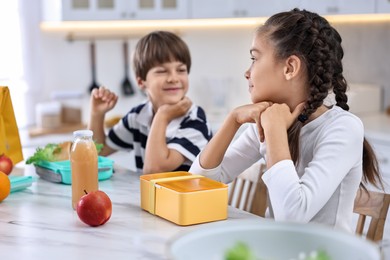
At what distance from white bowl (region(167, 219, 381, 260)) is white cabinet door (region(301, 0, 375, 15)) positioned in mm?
2928

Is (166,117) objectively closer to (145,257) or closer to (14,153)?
(14,153)

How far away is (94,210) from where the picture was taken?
1.61 m

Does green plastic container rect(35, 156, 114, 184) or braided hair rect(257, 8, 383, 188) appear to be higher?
braided hair rect(257, 8, 383, 188)

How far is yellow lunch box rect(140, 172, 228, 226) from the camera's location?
1.60 metres

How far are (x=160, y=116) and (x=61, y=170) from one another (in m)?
0.41

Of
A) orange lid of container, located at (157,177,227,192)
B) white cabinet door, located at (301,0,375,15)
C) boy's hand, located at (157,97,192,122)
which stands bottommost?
orange lid of container, located at (157,177,227,192)

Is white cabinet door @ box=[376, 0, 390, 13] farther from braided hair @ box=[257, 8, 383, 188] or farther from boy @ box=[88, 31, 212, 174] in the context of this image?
braided hair @ box=[257, 8, 383, 188]

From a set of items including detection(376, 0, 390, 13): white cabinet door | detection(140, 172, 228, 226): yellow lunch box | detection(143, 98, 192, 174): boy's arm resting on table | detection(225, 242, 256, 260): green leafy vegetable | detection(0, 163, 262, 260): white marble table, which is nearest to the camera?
detection(225, 242, 256, 260): green leafy vegetable

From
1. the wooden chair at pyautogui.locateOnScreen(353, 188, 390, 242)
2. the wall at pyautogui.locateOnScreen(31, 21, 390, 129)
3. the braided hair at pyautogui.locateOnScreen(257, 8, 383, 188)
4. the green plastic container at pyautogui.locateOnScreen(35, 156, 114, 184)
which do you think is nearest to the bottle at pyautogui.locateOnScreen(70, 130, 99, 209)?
the green plastic container at pyautogui.locateOnScreen(35, 156, 114, 184)

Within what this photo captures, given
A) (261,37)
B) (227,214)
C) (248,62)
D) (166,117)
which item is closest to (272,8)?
(248,62)

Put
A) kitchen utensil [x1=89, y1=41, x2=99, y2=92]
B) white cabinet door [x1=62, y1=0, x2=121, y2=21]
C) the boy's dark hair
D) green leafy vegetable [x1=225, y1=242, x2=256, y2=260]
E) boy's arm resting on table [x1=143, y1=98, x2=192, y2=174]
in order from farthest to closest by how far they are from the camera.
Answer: kitchen utensil [x1=89, y1=41, x2=99, y2=92]
white cabinet door [x1=62, y1=0, x2=121, y2=21]
the boy's dark hair
boy's arm resting on table [x1=143, y1=98, x2=192, y2=174]
green leafy vegetable [x1=225, y1=242, x2=256, y2=260]

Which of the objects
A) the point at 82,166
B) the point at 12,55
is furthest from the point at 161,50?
the point at 12,55

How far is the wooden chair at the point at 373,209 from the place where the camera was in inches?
69.9

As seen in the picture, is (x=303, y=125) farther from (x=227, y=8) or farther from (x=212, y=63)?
(x=212, y=63)
